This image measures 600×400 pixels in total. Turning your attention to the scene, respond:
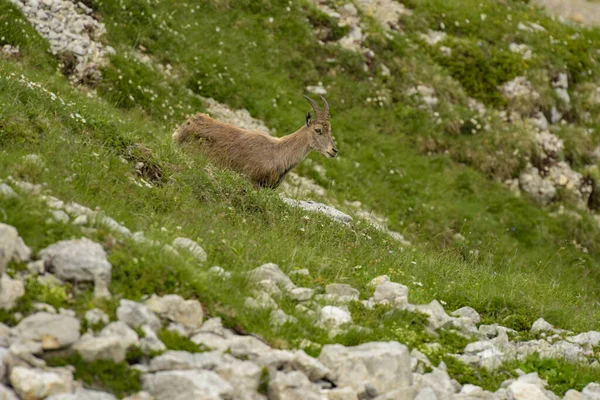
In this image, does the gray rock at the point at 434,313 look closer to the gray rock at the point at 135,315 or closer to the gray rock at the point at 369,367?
the gray rock at the point at 369,367

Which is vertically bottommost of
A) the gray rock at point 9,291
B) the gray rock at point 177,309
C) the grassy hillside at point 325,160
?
the grassy hillside at point 325,160

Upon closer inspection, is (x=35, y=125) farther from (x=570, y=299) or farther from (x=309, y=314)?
(x=570, y=299)

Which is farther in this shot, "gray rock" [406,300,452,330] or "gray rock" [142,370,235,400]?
"gray rock" [406,300,452,330]

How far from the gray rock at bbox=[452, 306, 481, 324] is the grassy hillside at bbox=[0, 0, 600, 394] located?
0.23m

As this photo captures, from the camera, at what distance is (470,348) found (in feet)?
28.3

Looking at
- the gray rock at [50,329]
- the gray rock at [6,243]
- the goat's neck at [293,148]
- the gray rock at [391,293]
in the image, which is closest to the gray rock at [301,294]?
the gray rock at [391,293]

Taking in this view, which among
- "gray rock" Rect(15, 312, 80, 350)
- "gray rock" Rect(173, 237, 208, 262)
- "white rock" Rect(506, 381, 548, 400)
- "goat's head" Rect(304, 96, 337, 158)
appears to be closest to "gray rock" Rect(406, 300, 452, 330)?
"white rock" Rect(506, 381, 548, 400)

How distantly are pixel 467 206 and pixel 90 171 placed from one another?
15416 mm

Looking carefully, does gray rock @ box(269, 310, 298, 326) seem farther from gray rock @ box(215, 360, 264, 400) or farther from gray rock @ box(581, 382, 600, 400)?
gray rock @ box(581, 382, 600, 400)

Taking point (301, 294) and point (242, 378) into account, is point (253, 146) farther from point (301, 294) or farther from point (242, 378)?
point (242, 378)

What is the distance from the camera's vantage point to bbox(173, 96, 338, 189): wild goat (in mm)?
15430

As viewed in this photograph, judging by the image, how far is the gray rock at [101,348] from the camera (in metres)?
6.12

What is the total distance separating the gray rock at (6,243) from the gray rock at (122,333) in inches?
41.2

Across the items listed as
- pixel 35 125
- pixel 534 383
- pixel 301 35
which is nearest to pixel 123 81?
pixel 301 35
